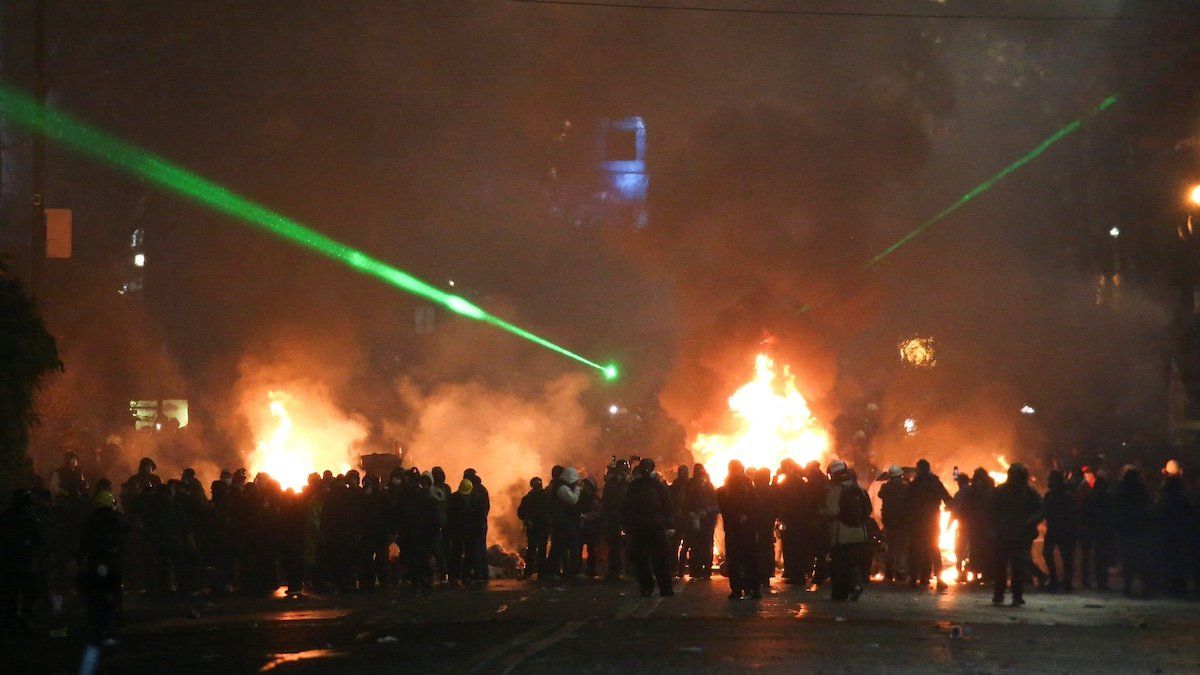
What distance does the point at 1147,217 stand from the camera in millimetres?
33719

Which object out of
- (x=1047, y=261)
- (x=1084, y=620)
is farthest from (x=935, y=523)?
(x=1047, y=261)

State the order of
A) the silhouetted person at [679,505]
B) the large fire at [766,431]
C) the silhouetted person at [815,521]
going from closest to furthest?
the silhouetted person at [815,521], the silhouetted person at [679,505], the large fire at [766,431]

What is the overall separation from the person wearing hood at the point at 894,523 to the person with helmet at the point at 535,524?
14.4 feet

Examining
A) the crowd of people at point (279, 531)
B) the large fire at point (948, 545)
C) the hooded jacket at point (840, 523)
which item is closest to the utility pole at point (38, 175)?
the crowd of people at point (279, 531)

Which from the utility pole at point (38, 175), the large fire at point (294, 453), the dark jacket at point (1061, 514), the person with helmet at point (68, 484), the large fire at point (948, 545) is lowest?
the large fire at point (948, 545)

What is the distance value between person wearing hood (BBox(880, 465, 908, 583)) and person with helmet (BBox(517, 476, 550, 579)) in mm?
4374

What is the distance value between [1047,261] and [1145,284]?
5.13 metres

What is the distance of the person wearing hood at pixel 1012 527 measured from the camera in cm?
1357

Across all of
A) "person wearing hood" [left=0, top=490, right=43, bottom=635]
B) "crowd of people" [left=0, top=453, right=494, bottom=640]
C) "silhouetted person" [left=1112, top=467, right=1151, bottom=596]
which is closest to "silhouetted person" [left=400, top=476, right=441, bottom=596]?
"crowd of people" [left=0, top=453, right=494, bottom=640]

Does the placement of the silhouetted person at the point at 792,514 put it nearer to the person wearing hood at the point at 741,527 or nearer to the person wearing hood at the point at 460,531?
the person wearing hood at the point at 741,527

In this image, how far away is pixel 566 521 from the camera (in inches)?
698

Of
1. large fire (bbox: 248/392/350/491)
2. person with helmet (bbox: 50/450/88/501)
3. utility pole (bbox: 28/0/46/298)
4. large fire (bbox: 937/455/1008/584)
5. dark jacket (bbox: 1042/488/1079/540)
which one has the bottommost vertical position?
large fire (bbox: 937/455/1008/584)

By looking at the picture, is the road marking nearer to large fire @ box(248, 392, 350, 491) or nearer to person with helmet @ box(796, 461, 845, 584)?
person with helmet @ box(796, 461, 845, 584)

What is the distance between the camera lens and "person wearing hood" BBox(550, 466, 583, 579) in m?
17.6
